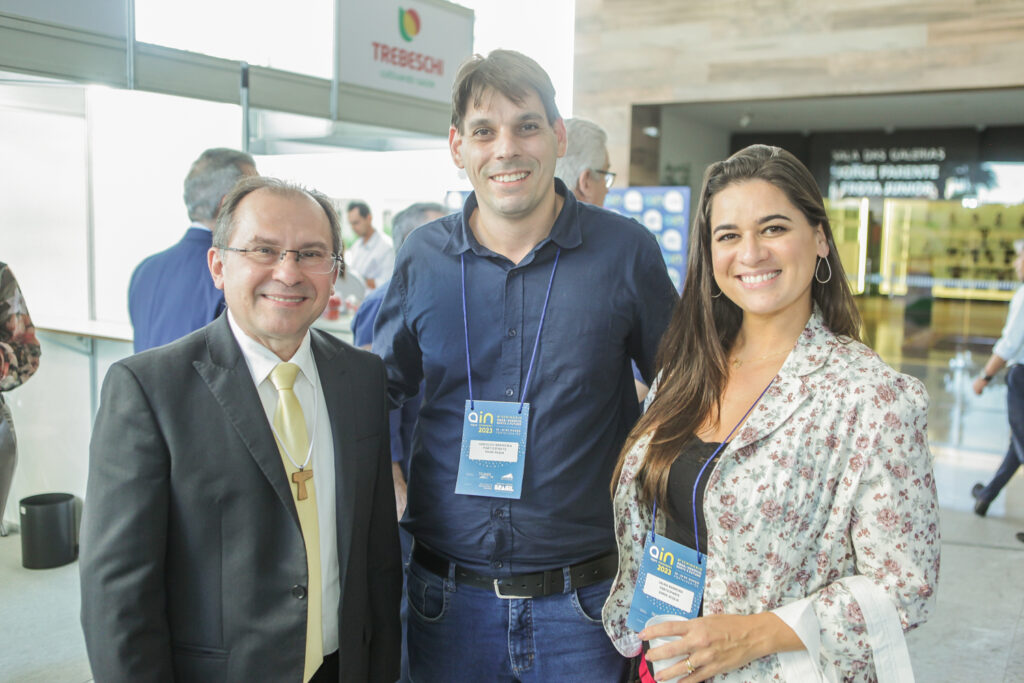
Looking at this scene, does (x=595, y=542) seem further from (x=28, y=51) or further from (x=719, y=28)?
(x=719, y=28)

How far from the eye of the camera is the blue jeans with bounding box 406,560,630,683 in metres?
1.68

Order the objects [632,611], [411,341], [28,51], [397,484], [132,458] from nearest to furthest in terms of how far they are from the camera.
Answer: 1. [132,458]
2. [632,611]
3. [411,341]
4. [397,484]
5. [28,51]

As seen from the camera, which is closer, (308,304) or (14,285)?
(308,304)

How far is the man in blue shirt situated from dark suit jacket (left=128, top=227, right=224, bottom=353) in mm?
1546

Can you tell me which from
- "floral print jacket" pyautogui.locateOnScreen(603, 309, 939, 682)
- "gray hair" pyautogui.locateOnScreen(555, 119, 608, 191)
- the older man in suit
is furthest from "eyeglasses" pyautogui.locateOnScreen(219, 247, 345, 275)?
"gray hair" pyautogui.locateOnScreen(555, 119, 608, 191)

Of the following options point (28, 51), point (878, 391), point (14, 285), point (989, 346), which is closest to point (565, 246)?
point (878, 391)

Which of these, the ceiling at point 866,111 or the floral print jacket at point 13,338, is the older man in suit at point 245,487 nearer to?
the floral print jacket at point 13,338

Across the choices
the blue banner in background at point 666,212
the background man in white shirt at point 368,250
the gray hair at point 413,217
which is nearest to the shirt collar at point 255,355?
the gray hair at point 413,217

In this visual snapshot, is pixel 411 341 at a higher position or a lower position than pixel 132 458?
higher

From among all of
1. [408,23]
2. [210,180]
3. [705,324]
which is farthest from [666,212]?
[705,324]

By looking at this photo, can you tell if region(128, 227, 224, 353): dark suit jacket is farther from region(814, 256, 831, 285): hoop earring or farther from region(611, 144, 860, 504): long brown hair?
region(814, 256, 831, 285): hoop earring

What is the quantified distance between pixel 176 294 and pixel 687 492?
7.59 feet

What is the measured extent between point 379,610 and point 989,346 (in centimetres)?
1186

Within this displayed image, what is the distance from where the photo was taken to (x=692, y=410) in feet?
5.16
